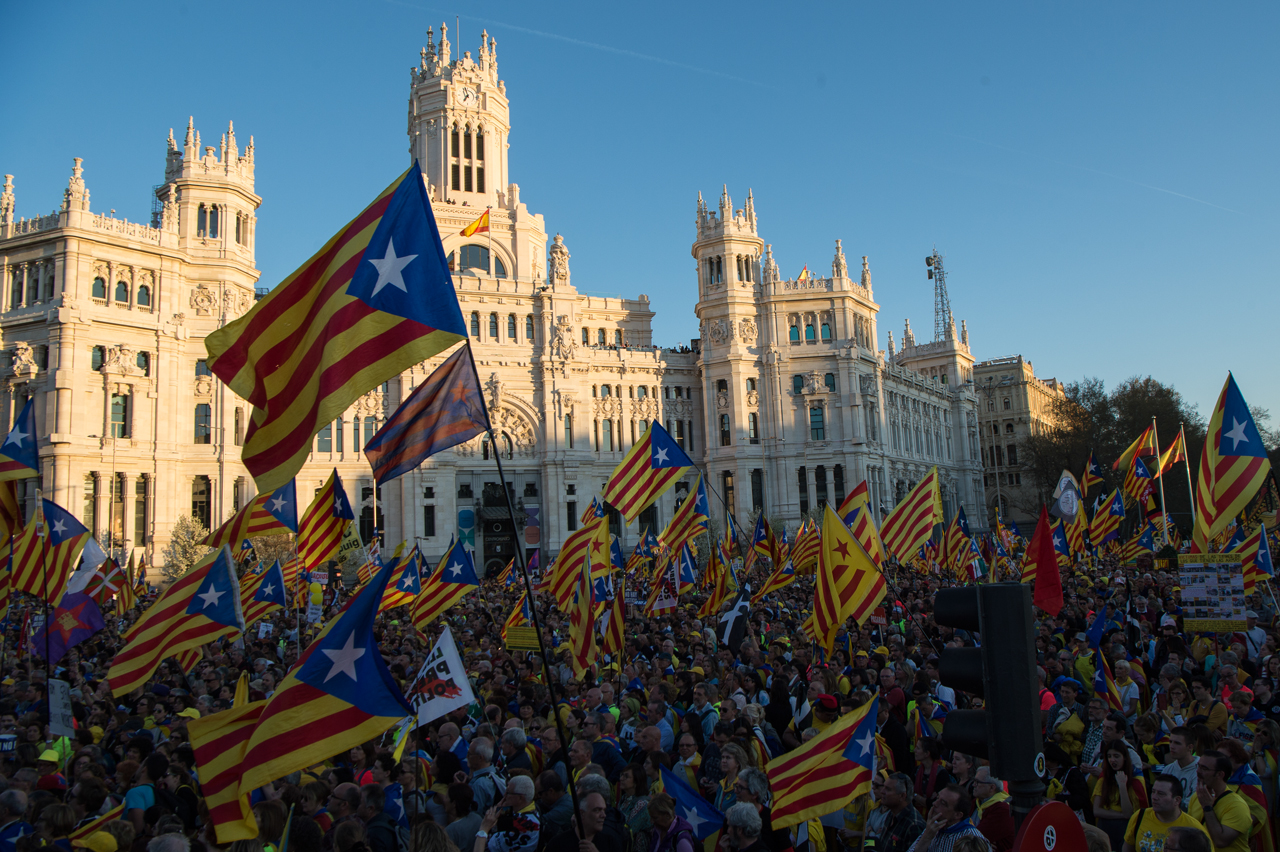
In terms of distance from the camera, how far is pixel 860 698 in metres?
9.92

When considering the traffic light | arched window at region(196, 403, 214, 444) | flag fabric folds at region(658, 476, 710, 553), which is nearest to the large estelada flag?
the traffic light

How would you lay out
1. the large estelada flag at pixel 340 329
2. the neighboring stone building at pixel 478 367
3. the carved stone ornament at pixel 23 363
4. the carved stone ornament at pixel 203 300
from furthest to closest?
the carved stone ornament at pixel 203 300 < the neighboring stone building at pixel 478 367 < the carved stone ornament at pixel 23 363 < the large estelada flag at pixel 340 329

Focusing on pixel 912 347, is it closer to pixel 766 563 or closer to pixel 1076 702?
pixel 766 563

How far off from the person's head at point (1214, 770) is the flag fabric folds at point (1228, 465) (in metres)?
10.1

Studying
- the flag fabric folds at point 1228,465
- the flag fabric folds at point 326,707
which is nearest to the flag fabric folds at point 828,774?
the flag fabric folds at point 326,707

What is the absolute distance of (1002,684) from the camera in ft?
14.2

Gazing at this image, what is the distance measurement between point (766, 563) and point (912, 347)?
60613 millimetres

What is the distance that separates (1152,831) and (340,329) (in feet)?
22.5

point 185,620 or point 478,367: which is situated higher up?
point 478,367

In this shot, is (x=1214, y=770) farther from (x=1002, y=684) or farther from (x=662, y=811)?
(x=662, y=811)

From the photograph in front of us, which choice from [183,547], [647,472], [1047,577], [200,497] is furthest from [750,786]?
[200,497]

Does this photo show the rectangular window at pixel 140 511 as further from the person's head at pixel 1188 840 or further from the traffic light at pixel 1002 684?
the person's head at pixel 1188 840

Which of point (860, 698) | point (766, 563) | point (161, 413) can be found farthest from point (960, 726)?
point (161, 413)

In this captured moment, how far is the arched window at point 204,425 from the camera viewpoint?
168ft
